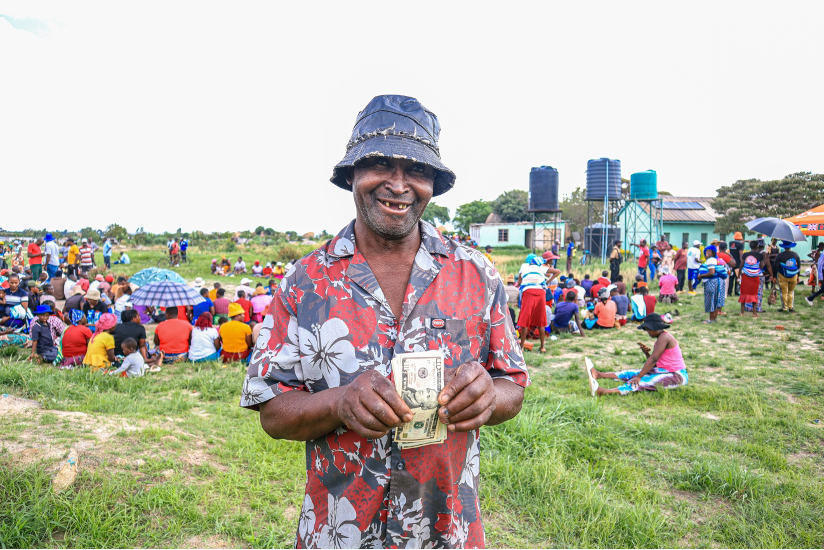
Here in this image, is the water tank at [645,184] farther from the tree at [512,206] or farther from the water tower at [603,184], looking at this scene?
the tree at [512,206]

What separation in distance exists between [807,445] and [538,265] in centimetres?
503

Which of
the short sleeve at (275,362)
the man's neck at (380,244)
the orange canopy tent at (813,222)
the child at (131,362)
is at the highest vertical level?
the orange canopy tent at (813,222)

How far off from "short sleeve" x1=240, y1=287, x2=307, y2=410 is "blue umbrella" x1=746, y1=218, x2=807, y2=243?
12264mm

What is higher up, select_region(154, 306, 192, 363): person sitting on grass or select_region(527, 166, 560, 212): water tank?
select_region(527, 166, 560, 212): water tank

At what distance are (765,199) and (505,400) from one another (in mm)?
36157

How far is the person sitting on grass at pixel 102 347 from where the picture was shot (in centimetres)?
711

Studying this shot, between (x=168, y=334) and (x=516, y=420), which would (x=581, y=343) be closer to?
(x=516, y=420)

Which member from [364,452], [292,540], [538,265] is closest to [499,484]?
[292,540]

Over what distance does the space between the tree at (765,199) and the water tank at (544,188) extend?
14.6 metres

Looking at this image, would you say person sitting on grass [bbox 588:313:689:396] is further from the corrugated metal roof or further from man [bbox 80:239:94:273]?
the corrugated metal roof

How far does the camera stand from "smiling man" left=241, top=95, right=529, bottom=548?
1.46 metres

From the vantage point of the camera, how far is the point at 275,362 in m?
1.48

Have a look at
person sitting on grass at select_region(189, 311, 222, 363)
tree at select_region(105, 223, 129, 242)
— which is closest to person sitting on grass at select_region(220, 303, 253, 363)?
person sitting on grass at select_region(189, 311, 222, 363)

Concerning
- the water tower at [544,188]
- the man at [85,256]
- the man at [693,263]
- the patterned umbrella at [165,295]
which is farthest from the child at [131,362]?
the water tower at [544,188]
